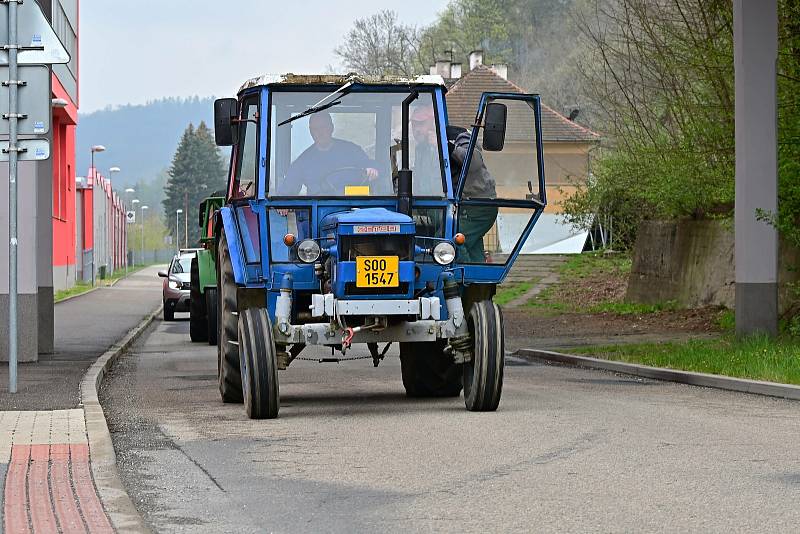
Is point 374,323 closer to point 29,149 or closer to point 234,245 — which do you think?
point 234,245

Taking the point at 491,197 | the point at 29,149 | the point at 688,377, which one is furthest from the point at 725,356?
the point at 29,149

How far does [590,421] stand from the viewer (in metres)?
12.0

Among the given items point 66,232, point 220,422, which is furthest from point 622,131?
point 66,232

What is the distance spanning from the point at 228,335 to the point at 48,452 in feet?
13.3

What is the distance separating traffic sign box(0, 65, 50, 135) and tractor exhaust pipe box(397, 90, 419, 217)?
3.29 m

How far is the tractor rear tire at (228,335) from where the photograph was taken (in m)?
13.7

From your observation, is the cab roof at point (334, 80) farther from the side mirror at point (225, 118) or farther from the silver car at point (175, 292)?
the silver car at point (175, 292)

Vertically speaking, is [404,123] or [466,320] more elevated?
[404,123]

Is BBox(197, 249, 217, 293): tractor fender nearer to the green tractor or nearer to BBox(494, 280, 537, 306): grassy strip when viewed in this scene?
the green tractor

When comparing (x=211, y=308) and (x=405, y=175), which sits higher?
(x=405, y=175)

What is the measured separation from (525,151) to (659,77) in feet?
46.0

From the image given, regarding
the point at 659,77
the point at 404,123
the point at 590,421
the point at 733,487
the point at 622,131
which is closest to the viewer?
the point at 733,487

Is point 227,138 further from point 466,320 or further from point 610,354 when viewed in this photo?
point 610,354

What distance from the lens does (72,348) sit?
2370 centimetres
